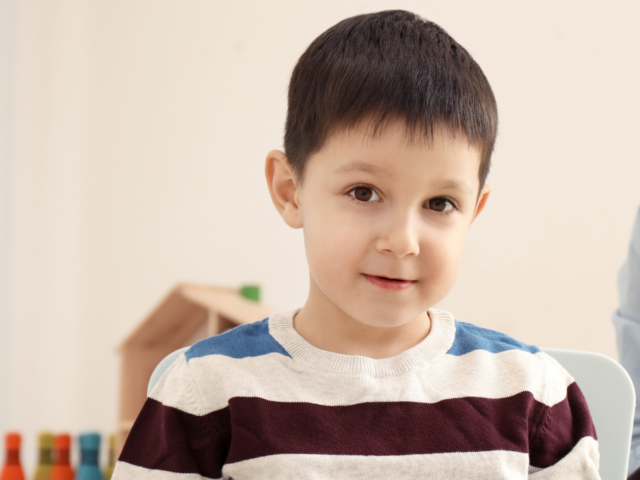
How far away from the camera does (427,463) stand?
1.88ft

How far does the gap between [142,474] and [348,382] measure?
0.63ft

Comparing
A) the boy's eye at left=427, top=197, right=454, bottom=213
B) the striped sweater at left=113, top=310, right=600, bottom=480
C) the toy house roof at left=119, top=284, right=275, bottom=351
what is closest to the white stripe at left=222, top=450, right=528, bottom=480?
the striped sweater at left=113, top=310, right=600, bottom=480

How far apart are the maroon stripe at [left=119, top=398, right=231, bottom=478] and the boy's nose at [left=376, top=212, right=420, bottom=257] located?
21cm

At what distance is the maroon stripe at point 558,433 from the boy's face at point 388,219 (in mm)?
156

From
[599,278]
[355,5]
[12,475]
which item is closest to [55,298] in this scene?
[12,475]

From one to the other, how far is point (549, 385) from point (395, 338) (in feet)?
0.49

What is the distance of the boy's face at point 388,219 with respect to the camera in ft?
1.83

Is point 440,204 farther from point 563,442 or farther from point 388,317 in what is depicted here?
point 563,442

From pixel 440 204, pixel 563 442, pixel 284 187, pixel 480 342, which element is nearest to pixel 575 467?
pixel 563 442

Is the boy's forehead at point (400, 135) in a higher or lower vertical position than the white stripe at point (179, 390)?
higher

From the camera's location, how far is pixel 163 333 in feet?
5.51

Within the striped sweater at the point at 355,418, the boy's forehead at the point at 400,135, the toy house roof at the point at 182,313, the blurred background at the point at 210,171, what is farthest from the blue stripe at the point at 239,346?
the blurred background at the point at 210,171

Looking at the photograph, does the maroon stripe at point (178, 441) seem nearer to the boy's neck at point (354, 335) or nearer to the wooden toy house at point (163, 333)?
the boy's neck at point (354, 335)

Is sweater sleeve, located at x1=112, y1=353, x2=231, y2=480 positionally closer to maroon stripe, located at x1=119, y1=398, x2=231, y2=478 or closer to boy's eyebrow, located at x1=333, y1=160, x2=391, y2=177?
maroon stripe, located at x1=119, y1=398, x2=231, y2=478
